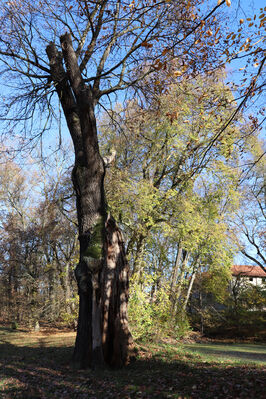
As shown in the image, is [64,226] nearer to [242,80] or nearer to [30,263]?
[30,263]

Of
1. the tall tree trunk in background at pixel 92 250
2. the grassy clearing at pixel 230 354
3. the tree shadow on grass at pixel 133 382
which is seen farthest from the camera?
the grassy clearing at pixel 230 354

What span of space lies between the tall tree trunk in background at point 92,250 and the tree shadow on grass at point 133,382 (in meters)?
0.51

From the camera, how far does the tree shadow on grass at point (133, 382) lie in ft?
14.3

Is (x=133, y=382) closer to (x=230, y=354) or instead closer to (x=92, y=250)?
(x=92, y=250)

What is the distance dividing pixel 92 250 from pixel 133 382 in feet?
8.53

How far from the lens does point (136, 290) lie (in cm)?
966

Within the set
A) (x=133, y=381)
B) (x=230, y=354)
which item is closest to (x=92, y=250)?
(x=133, y=381)

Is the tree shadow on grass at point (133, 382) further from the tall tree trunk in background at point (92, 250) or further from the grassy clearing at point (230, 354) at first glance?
the grassy clearing at point (230, 354)

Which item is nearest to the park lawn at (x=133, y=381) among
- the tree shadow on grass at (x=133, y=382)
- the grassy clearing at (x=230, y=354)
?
the tree shadow on grass at (x=133, y=382)

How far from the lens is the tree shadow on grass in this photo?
4.34 metres

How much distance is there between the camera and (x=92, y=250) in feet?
21.9

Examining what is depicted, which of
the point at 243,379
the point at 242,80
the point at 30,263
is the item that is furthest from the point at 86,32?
the point at 30,263

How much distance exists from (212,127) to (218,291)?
15043 millimetres

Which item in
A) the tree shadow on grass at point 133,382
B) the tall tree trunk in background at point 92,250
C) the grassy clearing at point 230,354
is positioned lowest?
the grassy clearing at point 230,354
